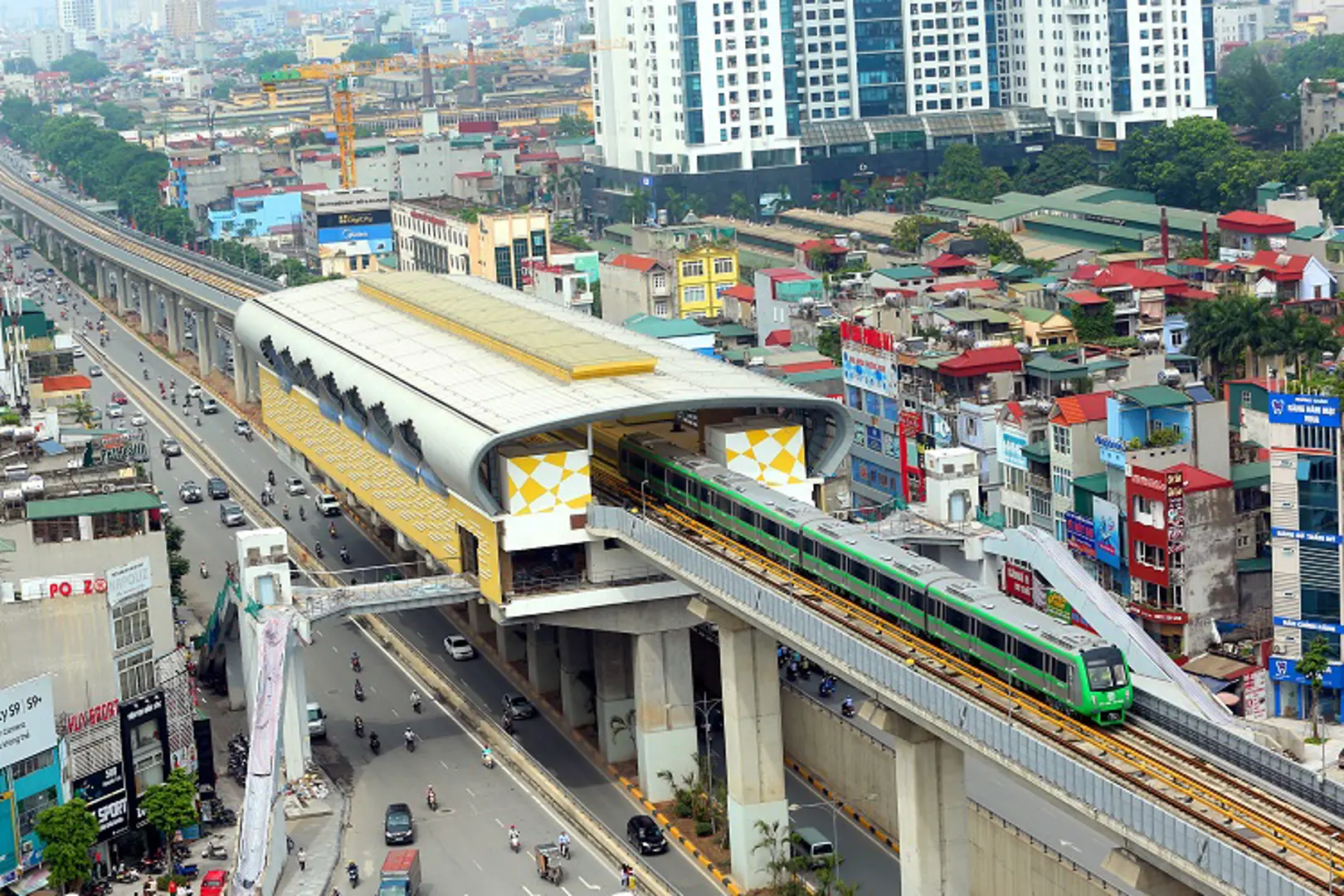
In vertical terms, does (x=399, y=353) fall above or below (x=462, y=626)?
above

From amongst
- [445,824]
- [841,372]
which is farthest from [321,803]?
[841,372]

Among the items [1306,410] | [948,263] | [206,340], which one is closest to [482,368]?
[1306,410]

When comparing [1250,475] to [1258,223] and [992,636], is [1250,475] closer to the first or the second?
[992,636]

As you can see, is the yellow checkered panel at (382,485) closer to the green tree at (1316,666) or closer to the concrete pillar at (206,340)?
the green tree at (1316,666)

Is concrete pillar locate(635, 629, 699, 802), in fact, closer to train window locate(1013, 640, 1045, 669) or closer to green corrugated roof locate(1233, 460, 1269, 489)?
train window locate(1013, 640, 1045, 669)

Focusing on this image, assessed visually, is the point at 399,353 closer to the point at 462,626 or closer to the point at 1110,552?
the point at 462,626

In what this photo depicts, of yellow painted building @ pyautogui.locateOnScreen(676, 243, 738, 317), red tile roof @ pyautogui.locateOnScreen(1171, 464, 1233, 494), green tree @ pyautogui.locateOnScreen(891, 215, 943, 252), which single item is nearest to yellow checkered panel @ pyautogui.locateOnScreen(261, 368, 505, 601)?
red tile roof @ pyautogui.locateOnScreen(1171, 464, 1233, 494)

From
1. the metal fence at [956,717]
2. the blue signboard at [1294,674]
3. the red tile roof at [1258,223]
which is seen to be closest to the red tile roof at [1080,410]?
the blue signboard at [1294,674]
